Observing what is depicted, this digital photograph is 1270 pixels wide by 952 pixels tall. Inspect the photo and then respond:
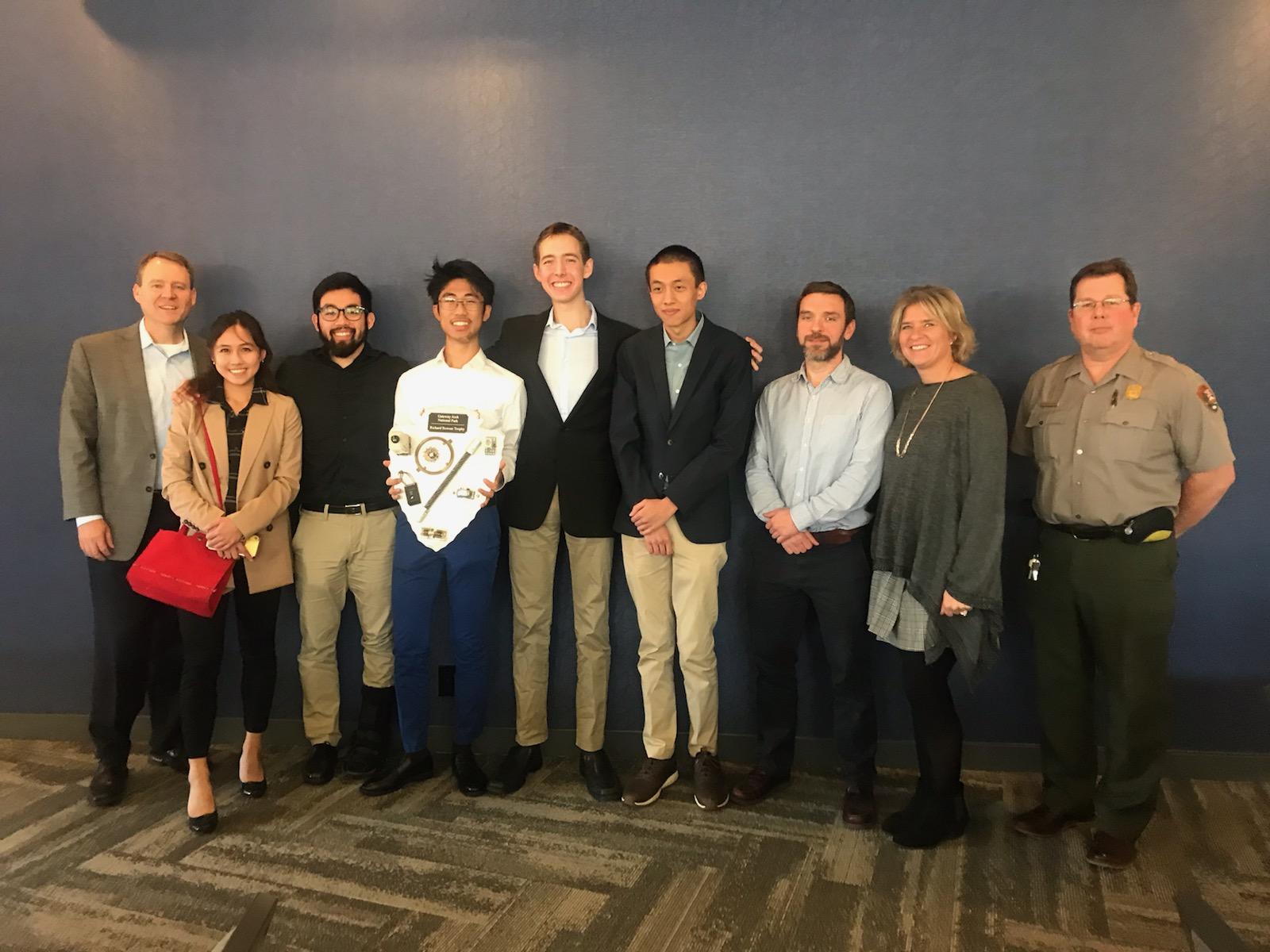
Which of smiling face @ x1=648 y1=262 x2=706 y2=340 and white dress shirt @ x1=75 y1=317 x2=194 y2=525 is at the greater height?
smiling face @ x1=648 y1=262 x2=706 y2=340

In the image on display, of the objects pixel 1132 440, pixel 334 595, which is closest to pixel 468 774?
pixel 334 595

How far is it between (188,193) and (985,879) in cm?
375

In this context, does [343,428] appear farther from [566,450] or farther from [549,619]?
[549,619]

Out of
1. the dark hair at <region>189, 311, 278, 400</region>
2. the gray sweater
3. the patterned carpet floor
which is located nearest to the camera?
the patterned carpet floor

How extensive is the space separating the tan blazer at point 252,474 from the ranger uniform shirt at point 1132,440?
2522mm

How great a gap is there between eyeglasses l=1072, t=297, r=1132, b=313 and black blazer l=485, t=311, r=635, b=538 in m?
1.43

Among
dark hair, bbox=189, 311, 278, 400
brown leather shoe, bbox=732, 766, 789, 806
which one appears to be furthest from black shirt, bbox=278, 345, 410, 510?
brown leather shoe, bbox=732, 766, 789, 806

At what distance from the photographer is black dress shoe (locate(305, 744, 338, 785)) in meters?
2.79

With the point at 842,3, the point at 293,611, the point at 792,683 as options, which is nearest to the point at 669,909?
the point at 792,683

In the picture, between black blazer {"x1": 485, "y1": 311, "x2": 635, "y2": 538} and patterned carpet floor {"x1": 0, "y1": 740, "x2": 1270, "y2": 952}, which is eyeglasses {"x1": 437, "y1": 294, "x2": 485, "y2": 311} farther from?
patterned carpet floor {"x1": 0, "y1": 740, "x2": 1270, "y2": 952}

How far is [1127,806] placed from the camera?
2.32m

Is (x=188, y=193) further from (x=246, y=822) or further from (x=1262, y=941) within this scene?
(x=1262, y=941)

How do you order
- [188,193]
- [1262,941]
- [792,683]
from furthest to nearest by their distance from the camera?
[188,193] < [792,683] < [1262,941]

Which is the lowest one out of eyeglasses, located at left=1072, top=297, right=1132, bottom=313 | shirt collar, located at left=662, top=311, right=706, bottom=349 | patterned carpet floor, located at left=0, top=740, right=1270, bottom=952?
patterned carpet floor, located at left=0, top=740, right=1270, bottom=952
